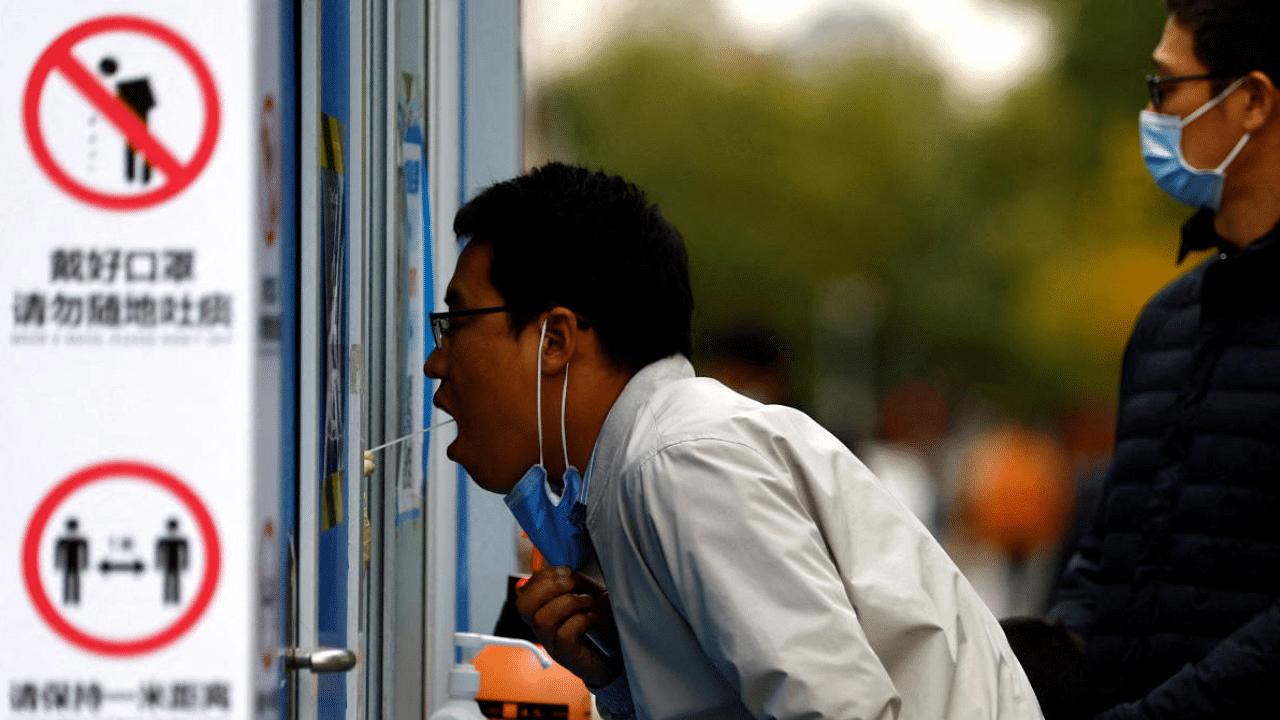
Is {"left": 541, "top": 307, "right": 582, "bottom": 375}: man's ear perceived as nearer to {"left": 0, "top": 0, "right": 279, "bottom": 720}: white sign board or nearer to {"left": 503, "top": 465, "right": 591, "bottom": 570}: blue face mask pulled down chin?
{"left": 503, "top": 465, "right": 591, "bottom": 570}: blue face mask pulled down chin

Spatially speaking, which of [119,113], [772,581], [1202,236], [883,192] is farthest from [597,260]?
[883,192]

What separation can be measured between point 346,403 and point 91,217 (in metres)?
1.22

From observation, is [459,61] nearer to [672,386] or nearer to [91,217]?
[672,386]

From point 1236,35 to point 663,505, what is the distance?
214 cm

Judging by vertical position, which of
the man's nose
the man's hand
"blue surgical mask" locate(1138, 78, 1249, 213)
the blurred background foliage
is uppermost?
the blurred background foliage

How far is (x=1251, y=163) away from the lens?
329cm

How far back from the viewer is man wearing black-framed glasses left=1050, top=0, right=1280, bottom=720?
2.92 m

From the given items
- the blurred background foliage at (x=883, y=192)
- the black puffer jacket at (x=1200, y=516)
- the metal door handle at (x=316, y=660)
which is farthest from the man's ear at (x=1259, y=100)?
the blurred background foliage at (x=883, y=192)

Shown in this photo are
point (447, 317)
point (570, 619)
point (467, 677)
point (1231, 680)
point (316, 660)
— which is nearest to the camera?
point (316, 660)

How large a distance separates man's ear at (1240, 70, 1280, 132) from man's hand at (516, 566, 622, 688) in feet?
6.27

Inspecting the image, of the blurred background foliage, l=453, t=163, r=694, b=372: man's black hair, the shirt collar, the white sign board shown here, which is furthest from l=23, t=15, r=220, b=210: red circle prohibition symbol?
the blurred background foliage

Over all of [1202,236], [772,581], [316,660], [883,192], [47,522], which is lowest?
[316,660]

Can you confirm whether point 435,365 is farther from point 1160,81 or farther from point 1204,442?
point 1160,81

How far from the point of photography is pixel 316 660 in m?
1.87
